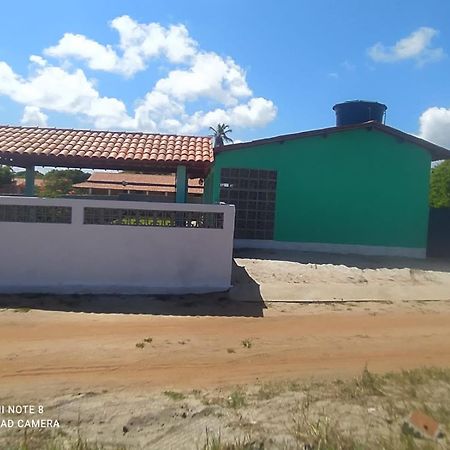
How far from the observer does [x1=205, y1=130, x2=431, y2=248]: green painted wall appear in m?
14.2

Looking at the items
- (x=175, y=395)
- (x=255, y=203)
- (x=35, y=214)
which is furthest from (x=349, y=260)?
(x=175, y=395)

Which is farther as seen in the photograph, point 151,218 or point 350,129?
point 350,129

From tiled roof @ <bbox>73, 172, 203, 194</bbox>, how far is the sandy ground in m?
13.8

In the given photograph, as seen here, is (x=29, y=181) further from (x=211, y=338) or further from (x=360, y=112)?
(x=360, y=112)

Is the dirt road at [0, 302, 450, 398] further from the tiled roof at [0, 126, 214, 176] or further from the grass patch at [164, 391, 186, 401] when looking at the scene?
the tiled roof at [0, 126, 214, 176]

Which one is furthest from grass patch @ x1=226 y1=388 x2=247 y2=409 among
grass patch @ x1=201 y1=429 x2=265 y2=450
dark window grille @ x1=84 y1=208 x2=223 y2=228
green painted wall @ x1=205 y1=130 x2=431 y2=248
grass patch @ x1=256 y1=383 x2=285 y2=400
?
green painted wall @ x1=205 y1=130 x2=431 y2=248

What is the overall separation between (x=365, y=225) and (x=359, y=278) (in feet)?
12.7

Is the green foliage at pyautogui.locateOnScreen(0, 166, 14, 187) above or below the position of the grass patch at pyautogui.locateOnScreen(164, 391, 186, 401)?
above

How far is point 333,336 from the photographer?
272 inches

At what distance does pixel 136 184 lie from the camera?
26.6 metres

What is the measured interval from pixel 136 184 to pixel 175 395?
2278cm

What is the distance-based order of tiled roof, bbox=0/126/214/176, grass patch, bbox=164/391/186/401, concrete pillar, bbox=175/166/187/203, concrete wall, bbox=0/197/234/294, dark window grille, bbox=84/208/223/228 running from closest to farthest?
grass patch, bbox=164/391/186/401
concrete wall, bbox=0/197/234/294
dark window grille, bbox=84/208/223/228
tiled roof, bbox=0/126/214/176
concrete pillar, bbox=175/166/187/203

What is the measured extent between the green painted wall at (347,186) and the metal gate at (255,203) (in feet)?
0.69

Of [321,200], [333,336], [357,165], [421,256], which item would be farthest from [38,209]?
[421,256]
